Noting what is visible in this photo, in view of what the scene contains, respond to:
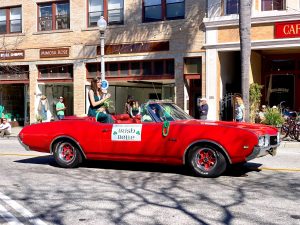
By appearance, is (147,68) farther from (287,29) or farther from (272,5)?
(287,29)

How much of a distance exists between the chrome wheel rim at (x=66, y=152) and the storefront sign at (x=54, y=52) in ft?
46.3

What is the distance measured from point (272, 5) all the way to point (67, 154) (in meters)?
12.5

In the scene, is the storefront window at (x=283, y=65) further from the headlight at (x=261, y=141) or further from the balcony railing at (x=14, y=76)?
the headlight at (x=261, y=141)

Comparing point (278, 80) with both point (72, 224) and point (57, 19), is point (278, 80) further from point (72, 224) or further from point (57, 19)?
point (72, 224)

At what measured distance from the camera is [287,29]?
18.3m

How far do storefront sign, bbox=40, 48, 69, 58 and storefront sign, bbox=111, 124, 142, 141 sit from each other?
14.9m

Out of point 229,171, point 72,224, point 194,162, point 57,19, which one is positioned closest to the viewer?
point 72,224

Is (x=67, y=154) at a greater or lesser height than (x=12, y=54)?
lesser

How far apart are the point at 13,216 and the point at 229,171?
15.3ft

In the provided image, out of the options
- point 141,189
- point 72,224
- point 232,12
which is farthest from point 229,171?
point 232,12

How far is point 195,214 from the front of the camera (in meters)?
5.86

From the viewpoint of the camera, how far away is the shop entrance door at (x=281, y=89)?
2095 cm

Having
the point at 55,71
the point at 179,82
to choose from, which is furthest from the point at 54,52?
the point at 179,82

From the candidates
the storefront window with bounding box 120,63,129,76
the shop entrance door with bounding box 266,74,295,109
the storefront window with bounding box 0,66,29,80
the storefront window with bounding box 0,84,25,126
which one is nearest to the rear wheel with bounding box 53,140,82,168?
the storefront window with bounding box 120,63,129,76
